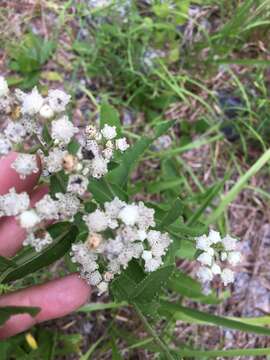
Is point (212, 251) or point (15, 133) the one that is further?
point (212, 251)

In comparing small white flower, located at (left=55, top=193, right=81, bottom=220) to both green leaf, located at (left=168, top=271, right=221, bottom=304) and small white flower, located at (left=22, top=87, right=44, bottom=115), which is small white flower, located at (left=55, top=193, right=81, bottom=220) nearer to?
small white flower, located at (left=22, top=87, right=44, bottom=115)

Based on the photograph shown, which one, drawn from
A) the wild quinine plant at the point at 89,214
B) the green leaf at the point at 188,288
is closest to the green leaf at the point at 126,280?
the wild quinine plant at the point at 89,214

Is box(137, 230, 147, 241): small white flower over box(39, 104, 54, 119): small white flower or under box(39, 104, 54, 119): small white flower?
under

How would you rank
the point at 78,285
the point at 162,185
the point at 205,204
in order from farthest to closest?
the point at 162,185, the point at 205,204, the point at 78,285

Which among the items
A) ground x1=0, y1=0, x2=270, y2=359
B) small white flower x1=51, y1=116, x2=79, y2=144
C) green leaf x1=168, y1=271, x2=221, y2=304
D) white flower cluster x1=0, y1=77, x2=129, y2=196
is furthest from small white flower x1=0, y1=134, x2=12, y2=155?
ground x1=0, y1=0, x2=270, y2=359

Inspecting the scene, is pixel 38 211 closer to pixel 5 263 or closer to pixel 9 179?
pixel 5 263

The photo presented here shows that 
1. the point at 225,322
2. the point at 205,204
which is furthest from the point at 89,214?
the point at 205,204

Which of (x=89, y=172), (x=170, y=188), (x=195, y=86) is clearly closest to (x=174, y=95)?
(x=195, y=86)

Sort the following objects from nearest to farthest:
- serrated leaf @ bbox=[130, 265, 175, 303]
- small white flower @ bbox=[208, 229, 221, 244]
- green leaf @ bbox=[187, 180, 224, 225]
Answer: serrated leaf @ bbox=[130, 265, 175, 303], small white flower @ bbox=[208, 229, 221, 244], green leaf @ bbox=[187, 180, 224, 225]
